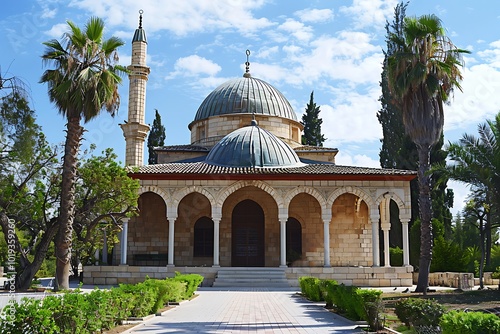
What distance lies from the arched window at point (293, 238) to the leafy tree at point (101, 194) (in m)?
8.46

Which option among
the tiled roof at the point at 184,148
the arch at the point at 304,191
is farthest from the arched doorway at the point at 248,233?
the tiled roof at the point at 184,148

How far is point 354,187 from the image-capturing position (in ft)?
77.3

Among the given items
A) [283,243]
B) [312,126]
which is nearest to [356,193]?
[283,243]

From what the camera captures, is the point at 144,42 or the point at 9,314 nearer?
the point at 9,314

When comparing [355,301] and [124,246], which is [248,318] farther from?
[124,246]

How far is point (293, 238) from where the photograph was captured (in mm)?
26031

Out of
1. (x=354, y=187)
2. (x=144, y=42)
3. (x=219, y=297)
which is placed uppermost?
(x=144, y=42)

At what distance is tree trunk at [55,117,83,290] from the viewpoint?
17000 mm

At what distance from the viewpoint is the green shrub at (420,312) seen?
8.73m

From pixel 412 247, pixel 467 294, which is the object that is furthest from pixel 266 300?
pixel 412 247

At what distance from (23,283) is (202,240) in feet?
32.1

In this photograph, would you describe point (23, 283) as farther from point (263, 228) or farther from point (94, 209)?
point (263, 228)

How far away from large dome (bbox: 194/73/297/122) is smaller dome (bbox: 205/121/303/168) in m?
5.24

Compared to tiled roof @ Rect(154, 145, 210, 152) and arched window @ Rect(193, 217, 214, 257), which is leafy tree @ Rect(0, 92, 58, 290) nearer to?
arched window @ Rect(193, 217, 214, 257)
